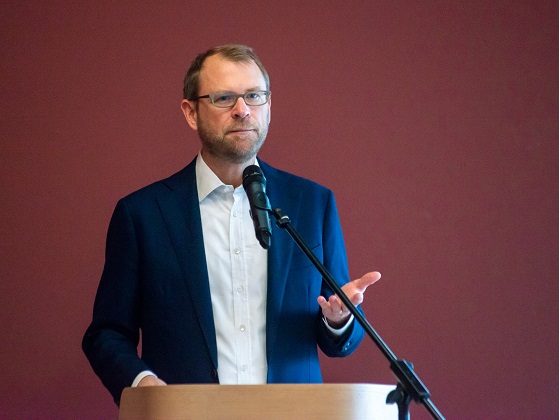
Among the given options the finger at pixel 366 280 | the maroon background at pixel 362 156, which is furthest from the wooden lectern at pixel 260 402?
the maroon background at pixel 362 156

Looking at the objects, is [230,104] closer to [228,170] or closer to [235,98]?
[235,98]

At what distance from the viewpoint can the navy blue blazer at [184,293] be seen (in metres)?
2.35

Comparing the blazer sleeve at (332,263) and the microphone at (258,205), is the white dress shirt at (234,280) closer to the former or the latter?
the blazer sleeve at (332,263)

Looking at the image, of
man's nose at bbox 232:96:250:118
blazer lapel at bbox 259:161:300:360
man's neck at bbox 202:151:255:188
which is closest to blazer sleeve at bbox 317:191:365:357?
blazer lapel at bbox 259:161:300:360

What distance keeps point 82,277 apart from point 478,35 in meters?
1.63

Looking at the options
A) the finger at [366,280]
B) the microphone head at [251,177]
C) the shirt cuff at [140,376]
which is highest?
the microphone head at [251,177]

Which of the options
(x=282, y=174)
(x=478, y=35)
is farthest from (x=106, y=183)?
(x=478, y=35)

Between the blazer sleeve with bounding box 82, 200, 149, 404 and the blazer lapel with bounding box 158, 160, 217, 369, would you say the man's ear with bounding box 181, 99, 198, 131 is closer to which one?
the blazer lapel with bounding box 158, 160, 217, 369

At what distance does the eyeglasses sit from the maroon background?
0.69m

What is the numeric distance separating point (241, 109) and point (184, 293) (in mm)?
516

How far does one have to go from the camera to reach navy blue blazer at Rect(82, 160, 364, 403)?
7.70ft

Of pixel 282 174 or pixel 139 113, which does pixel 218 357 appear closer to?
pixel 282 174

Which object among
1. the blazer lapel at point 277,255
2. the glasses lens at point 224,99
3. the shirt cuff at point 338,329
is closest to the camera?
the shirt cuff at point 338,329

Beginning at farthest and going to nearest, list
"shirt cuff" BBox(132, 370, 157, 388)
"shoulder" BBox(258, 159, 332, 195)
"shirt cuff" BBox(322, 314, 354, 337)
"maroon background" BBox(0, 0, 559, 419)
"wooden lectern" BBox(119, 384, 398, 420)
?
"maroon background" BBox(0, 0, 559, 419) < "shoulder" BBox(258, 159, 332, 195) < "shirt cuff" BBox(322, 314, 354, 337) < "shirt cuff" BBox(132, 370, 157, 388) < "wooden lectern" BBox(119, 384, 398, 420)
